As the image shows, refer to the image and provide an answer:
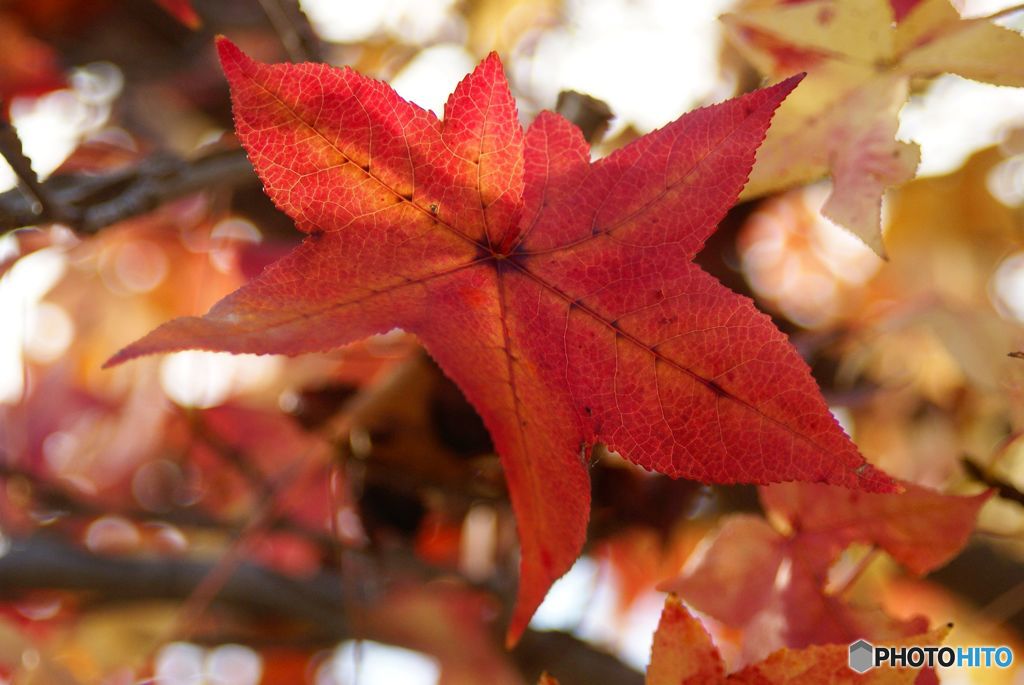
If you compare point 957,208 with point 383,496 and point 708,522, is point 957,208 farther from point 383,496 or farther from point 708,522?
point 383,496

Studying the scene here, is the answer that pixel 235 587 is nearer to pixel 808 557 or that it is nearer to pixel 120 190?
pixel 120 190

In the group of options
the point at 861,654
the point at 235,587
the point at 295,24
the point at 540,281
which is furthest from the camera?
the point at 235,587

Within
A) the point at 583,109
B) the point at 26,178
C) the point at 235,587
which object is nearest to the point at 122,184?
the point at 26,178

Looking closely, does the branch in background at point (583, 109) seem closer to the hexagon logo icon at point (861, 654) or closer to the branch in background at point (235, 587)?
the hexagon logo icon at point (861, 654)

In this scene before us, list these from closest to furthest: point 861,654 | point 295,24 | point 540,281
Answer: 1. point 540,281
2. point 861,654
3. point 295,24

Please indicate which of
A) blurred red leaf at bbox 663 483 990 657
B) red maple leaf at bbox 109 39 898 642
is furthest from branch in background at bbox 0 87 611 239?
blurred red leaf at bbox 663 483 990 657

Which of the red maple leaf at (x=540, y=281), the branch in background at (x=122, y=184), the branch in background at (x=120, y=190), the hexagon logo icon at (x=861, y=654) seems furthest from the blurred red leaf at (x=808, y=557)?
the branch in background at (x=120, y=190)
